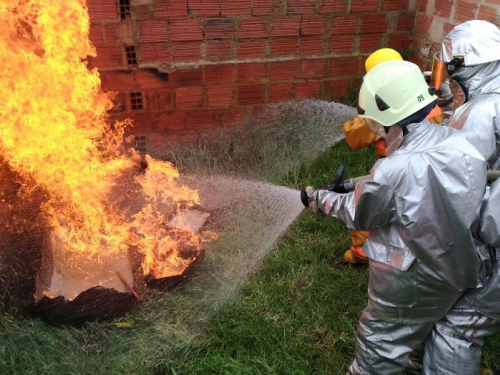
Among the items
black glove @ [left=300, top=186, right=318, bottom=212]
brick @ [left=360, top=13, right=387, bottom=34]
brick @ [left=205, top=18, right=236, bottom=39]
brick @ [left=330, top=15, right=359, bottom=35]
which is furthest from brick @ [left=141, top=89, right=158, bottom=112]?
black glove @ [left=300, top=186, right=318, bottom=212]

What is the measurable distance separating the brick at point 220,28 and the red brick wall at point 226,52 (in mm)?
11

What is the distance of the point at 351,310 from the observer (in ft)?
13.1

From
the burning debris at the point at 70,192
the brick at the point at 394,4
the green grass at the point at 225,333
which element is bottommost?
the green grass at the point at 225,333

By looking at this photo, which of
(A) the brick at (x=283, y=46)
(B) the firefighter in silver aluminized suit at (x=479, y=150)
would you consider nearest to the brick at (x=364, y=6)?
(A) the brick at (x=283, y=46)

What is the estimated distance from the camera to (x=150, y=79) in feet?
18.0

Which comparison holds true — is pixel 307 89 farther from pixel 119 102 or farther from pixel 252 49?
pixel 119 102

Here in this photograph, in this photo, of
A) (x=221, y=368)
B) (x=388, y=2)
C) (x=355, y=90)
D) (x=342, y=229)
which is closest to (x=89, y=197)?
(x=221, y=368)

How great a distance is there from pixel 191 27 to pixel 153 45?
1.51 ft

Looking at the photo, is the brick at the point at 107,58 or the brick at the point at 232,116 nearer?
the brick at the point at 107,58

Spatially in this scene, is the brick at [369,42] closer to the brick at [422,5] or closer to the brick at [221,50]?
the brick at [422,5]

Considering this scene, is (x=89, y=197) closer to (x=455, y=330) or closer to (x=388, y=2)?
→ (x=455, y=330)

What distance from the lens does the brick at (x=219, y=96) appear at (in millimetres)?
5758

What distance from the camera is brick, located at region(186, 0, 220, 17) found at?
5.28m

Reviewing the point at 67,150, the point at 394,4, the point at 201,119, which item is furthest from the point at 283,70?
the point at 67,150
